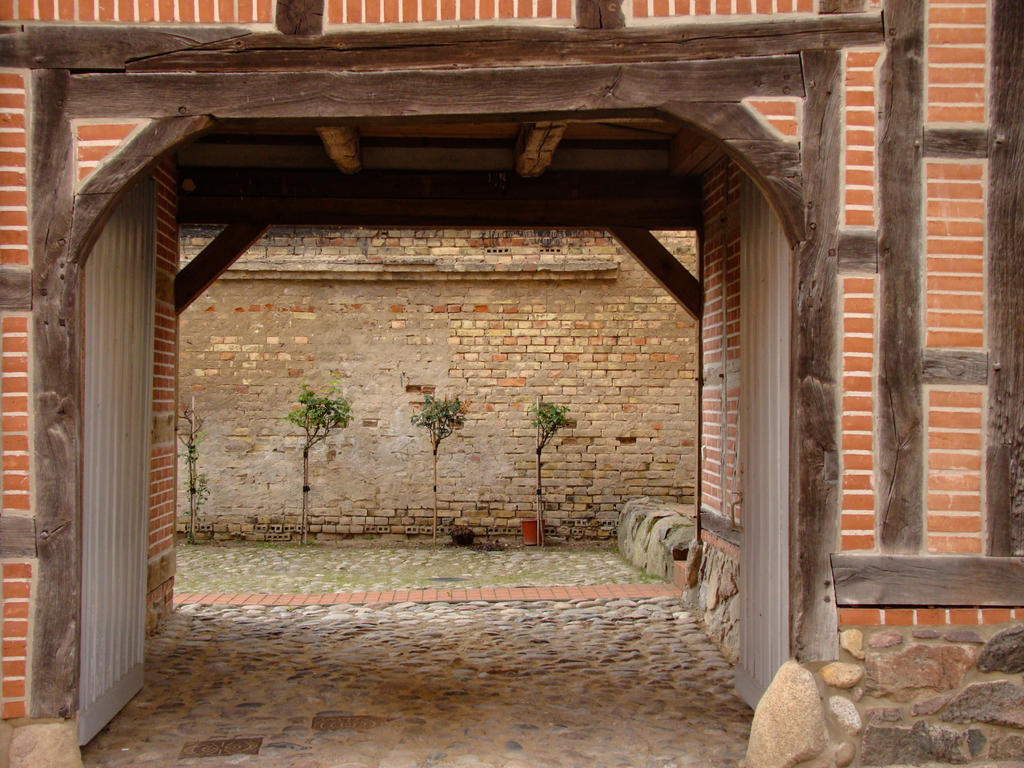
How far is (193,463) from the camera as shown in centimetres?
1027

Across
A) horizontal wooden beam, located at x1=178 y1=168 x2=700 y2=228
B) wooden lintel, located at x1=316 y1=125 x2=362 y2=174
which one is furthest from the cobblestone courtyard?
wooden lintel, located at x1=316 y1=125 x2=362 y2=174

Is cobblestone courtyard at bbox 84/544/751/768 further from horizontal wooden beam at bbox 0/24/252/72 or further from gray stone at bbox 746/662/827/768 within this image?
horizontal wooden beam at bbox 0/24/252/72

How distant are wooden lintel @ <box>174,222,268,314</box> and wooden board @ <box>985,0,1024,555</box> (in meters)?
4.47

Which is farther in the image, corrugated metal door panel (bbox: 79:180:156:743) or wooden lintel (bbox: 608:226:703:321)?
wooden lintel (bbox: 608:226:703:321)

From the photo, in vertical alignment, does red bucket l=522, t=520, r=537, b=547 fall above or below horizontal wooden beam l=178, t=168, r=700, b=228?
below

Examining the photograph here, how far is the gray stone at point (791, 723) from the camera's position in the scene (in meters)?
3.42

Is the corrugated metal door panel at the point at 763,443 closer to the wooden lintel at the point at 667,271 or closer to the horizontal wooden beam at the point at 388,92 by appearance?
the horizontal wooden beam at the point at 388,92

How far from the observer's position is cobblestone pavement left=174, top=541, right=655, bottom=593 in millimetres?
7922

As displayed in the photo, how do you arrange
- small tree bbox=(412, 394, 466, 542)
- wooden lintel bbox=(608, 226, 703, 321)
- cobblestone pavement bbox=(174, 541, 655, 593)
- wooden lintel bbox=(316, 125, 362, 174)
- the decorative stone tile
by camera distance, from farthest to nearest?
small tree bbox=(412, 394, 466, 542) → cobblestone pavement bbox=(174, 541, 655, 593) → wooden lintel bbox=(608, 226, 703, 321) → wooden lintel bbox=(316, 125, 362, 174) → the decorative stone tile

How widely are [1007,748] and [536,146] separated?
3.64m

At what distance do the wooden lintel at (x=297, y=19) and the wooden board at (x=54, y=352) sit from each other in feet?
2.83

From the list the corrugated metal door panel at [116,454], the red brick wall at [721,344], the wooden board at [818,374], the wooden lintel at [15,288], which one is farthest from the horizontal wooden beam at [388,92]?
the red brick wall at [721,344]

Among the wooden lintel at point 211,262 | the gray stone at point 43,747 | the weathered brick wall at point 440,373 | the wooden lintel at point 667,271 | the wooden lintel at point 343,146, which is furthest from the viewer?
the weathered brick wall at point 440,373

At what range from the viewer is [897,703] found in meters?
3.45
